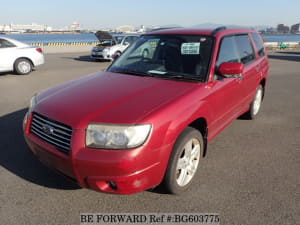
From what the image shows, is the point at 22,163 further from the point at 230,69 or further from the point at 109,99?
the point at 230,69

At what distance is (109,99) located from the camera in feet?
8.71

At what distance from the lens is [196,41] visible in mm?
3461

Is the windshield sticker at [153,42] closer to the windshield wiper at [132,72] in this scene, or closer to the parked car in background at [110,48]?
the windshield wiper at [132,72]

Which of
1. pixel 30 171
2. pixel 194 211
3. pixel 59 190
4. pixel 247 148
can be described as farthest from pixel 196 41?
pixel 30 171

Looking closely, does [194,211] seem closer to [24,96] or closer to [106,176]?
[106,176]

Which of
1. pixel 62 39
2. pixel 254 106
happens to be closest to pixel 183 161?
pixel 254 106

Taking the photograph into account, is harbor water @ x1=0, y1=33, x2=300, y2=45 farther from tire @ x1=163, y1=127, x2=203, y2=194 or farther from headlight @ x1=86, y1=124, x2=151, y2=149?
headlight @ x1=86, y1=124, x2=151, y2=149

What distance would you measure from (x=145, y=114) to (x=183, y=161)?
82cm

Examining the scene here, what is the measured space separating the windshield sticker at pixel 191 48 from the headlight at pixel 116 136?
1.58 meters

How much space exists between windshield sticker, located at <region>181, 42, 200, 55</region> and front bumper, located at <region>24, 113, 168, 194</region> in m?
1.61

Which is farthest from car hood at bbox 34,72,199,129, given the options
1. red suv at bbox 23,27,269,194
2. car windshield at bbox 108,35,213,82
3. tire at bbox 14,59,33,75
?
tire at bbox 14,59,33,75

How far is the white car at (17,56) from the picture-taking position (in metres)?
9.73

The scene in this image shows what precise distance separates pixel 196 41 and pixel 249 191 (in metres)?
2.03

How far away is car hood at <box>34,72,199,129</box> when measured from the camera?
7.65 ft
